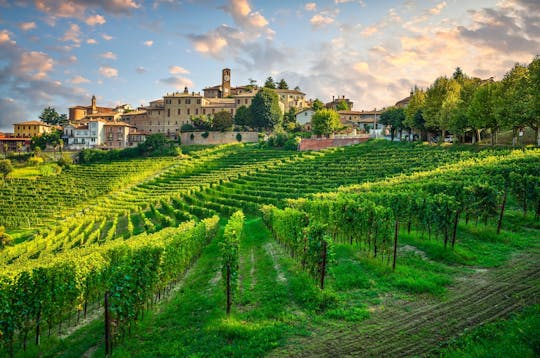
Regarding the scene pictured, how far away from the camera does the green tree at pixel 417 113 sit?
56.6 meters

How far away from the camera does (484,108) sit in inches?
1666

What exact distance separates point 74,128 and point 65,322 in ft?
310

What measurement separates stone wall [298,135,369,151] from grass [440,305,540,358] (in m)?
59.1

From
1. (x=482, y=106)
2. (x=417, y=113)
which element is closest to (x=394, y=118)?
(x=417, y=113)

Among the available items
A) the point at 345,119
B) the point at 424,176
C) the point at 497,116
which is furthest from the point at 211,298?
the point at 345,119

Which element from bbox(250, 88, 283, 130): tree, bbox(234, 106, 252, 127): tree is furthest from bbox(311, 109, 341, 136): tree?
bbox(234, 106, 252, 127): tree

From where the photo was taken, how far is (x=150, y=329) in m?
11.0

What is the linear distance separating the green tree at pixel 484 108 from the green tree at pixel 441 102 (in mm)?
5346

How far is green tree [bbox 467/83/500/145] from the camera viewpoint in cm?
4191

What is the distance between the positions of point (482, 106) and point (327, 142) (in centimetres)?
2911

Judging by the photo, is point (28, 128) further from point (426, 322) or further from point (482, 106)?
point (426, 322)

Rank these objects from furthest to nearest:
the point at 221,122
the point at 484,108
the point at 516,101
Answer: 1. the point at 221,122
2. the point at 484,108
3. the point at 516,101

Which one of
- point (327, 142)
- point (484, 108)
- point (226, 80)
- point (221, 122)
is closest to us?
point (484, 108)

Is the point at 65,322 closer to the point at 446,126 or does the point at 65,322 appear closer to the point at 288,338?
the point at 288,338
